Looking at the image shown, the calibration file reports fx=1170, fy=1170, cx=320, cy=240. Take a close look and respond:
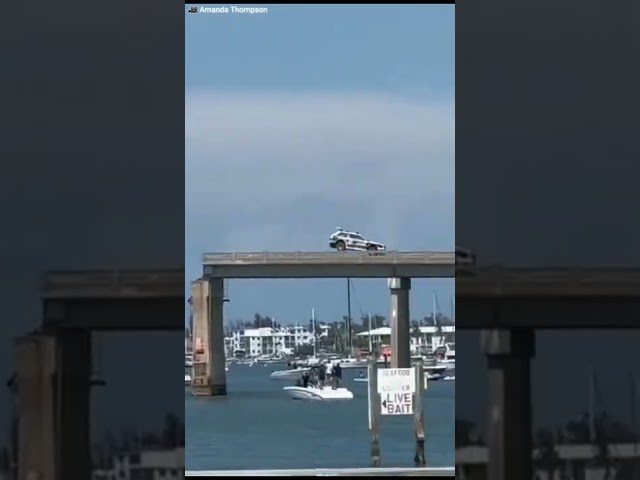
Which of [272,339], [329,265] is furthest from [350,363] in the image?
[329,265]

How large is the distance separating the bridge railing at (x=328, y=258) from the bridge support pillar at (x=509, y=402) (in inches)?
558

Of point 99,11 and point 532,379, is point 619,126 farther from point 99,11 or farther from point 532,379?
point 99,11

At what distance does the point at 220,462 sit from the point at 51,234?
14.6 m

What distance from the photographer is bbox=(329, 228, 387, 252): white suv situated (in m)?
16.7

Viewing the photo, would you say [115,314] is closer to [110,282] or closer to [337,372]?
[110,282]

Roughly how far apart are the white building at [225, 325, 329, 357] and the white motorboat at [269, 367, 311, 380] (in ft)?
1.12

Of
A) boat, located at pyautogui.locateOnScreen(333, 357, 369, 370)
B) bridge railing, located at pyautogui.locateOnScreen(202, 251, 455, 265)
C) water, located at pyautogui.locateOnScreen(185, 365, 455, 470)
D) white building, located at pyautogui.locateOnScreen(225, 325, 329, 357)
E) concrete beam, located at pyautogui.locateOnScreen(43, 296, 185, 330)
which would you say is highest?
bridge railing, located at pyautogui.locateOnScreen(202, 251, 455, 265)

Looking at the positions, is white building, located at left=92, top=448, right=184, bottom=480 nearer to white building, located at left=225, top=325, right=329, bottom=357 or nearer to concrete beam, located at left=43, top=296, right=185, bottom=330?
concrete beam, located at left=43, top=296, right=185, bottom=330

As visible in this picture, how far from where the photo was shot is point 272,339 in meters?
20.3

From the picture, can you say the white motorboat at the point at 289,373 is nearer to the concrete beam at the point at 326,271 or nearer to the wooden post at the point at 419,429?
the concrete beam at the point at 326,271

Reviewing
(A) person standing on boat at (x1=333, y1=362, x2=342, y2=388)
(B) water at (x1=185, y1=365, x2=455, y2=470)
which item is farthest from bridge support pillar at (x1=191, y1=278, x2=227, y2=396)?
(A) person standing on boat at (x1=333, y1=362, x2=342, y2=388)

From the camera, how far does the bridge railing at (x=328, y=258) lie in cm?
1628

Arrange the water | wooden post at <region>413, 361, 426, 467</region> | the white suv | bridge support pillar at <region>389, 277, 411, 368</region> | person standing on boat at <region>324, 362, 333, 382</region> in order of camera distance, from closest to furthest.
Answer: wooden post at <region>413, 361, 426, 467</region> → the water → the white suv → bridge support pillar at <region>389, 277, 411, 368</region> → person standing on boat at <region>324, 362, 333, 382</region>

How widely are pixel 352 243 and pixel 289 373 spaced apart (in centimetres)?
430
